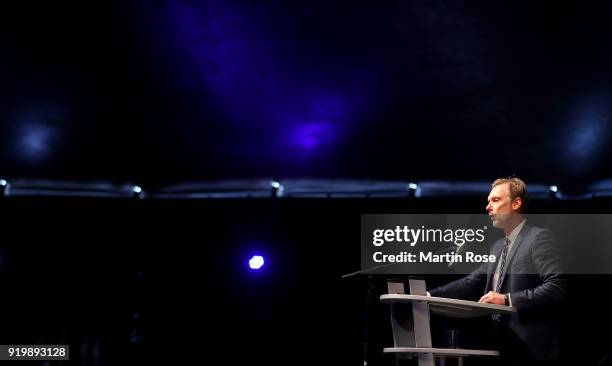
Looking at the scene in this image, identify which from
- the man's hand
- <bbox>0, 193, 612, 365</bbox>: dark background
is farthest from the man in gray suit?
<bbox>0, 193, 612, 365</bbox>: dark background

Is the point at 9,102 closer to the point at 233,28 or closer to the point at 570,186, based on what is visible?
the point at 233,28

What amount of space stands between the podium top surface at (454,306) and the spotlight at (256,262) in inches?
178

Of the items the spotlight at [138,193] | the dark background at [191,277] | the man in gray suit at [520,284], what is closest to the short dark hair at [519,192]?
the man in gray suit at [520,284]

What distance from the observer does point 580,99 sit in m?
4.70

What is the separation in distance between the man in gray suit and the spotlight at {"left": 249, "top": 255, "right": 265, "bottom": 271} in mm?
4072

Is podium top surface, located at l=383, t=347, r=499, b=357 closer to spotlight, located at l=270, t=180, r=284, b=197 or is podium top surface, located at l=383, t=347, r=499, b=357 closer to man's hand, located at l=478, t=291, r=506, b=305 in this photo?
man's hand, located at l=478, t=291, r=506, b=305

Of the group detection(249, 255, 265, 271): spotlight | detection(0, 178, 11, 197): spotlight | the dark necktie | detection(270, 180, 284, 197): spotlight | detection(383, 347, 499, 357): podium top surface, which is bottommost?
detection(383, 347, 499, 357): podium top surface

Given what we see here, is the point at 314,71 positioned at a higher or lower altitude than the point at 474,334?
higher

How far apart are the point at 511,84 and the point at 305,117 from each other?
1.63 m

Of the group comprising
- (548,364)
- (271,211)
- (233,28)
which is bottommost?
(548,364)

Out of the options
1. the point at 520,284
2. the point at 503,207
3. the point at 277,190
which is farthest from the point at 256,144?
the point at 520,284

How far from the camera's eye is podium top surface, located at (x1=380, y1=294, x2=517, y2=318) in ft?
8.16

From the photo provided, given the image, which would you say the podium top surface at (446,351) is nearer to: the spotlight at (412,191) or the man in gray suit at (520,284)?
the man in gray suit at (520,284)

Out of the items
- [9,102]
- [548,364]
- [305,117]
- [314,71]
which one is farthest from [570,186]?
[9,102]
